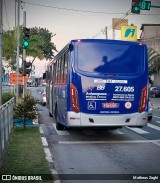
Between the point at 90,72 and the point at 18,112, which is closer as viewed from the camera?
the point at 90,72

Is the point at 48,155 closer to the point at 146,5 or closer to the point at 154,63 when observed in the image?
the point at 146,5

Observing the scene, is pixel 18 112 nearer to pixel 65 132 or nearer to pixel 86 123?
pixel 65 132

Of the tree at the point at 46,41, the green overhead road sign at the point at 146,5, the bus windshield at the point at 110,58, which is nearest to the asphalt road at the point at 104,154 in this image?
the bus windshield at the point at 110,58

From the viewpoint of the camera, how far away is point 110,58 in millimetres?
12641

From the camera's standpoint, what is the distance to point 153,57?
63.4 meters

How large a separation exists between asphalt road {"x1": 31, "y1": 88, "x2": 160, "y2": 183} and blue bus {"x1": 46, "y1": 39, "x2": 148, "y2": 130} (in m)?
0.74

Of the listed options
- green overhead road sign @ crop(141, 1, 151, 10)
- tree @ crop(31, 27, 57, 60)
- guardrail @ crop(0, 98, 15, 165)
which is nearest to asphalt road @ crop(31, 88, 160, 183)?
guardrail @ crop(0, 98, 15, 165)

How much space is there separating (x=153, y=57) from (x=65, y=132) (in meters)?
50.7

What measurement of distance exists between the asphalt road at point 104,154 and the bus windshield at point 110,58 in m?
2.38

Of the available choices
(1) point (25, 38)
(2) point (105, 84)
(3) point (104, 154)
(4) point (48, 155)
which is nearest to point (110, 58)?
(2) point (105, 84)

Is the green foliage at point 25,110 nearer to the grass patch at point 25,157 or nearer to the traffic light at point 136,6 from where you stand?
the grass patch at point 25,157

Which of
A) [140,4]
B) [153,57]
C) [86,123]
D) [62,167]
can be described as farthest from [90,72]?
[153,57]

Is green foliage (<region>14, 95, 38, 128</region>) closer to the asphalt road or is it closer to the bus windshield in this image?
the asphalt road

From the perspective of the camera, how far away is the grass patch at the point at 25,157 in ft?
26.0
